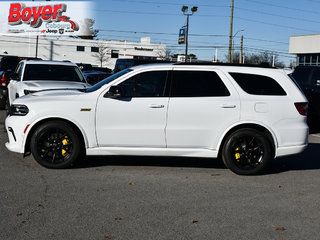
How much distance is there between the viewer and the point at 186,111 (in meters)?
7.12

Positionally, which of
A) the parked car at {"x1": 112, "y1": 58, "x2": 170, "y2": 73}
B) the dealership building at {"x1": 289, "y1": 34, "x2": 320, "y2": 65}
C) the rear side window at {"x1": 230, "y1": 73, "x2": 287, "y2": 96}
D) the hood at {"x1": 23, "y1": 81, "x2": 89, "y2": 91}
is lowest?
the hood at {"x1": 23, "y1": 81, "x2": 89, "y2": 91}

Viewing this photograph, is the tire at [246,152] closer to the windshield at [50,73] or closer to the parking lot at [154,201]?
the parking lot at [154,201]

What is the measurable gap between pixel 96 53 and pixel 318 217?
84867mm

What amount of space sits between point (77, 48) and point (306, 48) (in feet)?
145

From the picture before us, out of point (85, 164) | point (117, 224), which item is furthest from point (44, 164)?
point (117, 224)

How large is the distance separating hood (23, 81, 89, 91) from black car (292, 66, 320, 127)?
6923 mm

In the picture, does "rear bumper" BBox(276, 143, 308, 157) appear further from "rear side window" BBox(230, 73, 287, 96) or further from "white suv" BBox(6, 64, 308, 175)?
"rear side window" BBox(230, 73, 287, 96)

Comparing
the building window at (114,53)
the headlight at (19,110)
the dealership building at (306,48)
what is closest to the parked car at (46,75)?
the headlight at (19,110)

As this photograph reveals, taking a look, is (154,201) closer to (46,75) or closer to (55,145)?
(55,145)

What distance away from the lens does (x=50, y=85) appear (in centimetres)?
1034

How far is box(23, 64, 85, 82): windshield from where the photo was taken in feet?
37.3

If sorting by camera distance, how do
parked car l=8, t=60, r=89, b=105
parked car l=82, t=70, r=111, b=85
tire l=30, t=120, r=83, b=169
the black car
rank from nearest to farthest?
tire l=30, t=120, r=83, b=169
parked car l=8, t=60, r=89, b=105
parked car l=82, t=70, r=111, b=85
the black car

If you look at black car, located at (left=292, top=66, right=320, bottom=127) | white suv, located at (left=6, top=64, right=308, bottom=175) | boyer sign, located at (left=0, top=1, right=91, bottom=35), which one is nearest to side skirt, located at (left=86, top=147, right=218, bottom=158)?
A: white suv, located at (left=6, top=64, right=308, bottom=175)

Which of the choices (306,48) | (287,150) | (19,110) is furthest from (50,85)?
(306,48)
